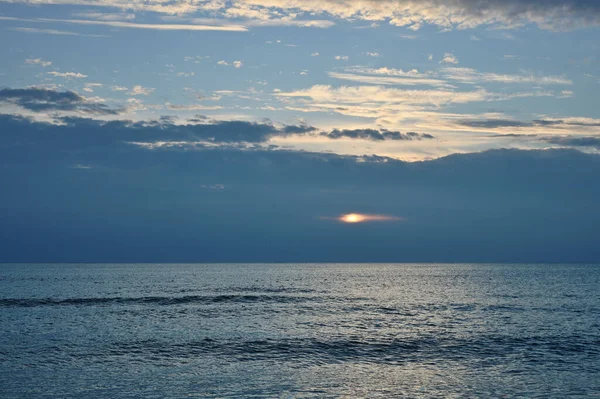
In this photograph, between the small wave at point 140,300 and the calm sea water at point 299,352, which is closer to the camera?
the calm sea water at point 299,352

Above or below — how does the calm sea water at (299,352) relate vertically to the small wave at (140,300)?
above

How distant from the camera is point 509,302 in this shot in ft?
292

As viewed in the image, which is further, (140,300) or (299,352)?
(140,300)

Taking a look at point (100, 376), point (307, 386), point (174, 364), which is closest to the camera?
point (307, 386)

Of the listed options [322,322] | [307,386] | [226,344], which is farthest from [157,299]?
[307,386]

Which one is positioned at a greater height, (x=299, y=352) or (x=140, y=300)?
(x=299, y=352)

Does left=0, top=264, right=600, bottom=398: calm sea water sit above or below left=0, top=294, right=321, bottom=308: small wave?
above

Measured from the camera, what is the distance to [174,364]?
39.4 meters

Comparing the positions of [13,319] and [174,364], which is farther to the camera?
[13,319]

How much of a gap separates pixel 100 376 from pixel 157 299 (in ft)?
194

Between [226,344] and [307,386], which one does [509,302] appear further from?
[307,386]

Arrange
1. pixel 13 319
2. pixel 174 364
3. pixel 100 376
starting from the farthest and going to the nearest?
1. pixel 13 319
2. pixel 174 364
3. pixel 100 376

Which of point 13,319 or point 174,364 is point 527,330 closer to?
point 174,364

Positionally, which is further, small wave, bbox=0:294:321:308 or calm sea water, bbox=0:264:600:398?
small wave, bbox=0:294:321:308
